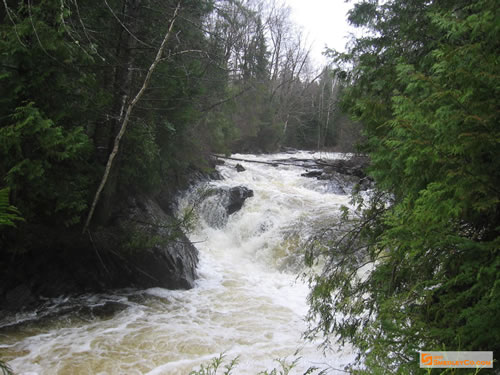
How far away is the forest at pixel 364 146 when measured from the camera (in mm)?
2070

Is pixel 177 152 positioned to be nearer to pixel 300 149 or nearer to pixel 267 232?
pixel 267 232

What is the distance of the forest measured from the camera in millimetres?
2070

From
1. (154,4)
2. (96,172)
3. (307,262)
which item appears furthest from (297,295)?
(154,4)

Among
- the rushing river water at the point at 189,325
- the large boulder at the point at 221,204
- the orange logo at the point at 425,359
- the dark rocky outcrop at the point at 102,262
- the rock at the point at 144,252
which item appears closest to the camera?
the orange logo at the point at 425,359

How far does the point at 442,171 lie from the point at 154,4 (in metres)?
7.18

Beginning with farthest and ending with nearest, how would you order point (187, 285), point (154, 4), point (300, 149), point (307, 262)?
point (300, 149) < point (187, 285) < point (154, 4) < point (307, 262)

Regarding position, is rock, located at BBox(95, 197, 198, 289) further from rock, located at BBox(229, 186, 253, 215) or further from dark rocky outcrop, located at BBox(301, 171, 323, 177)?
dark rocky outcrop, located at BBox(301, 171, 323, 177)

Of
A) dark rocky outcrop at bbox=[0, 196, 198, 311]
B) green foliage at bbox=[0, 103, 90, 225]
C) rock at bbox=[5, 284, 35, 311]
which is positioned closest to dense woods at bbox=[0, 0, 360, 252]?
green foliage at bbox=[0, 103, 90, 225]

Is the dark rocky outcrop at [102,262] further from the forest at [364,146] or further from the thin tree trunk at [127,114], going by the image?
the thin tree trunk at [127,114]

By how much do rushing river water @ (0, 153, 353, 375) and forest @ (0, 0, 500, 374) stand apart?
42.5 inches

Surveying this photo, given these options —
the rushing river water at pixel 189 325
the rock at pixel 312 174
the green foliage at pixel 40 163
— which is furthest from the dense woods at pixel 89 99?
the rock at pixel 312 174

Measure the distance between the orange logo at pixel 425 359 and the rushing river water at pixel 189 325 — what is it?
2.21m

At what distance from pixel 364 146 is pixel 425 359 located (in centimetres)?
295

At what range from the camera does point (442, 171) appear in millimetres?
2244
